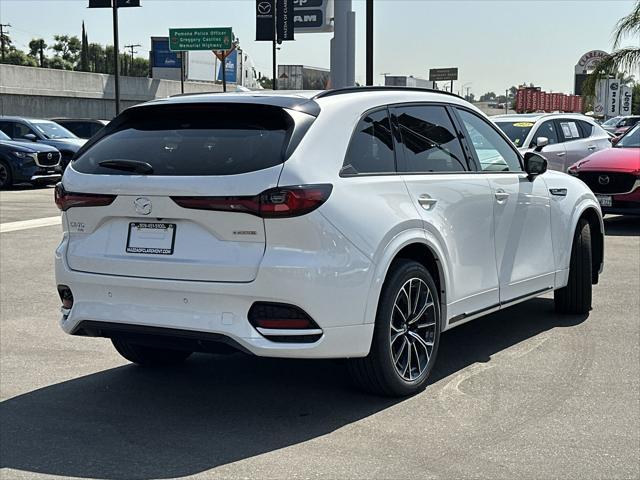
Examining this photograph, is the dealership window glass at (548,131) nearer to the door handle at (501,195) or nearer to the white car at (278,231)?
the door handle at (501,195)

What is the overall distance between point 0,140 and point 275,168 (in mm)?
19576

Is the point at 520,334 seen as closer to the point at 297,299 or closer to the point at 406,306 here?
the point at 406,306

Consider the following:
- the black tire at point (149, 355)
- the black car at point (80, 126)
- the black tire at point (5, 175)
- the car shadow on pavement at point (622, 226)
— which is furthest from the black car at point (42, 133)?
the black tire at point (149, 355)

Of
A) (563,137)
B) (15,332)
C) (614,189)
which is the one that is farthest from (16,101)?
(15,332)

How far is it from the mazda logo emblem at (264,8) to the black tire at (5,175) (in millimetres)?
20388

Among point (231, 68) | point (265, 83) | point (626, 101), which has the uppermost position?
point (265, 83)

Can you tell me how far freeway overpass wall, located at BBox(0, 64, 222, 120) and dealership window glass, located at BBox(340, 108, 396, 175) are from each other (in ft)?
134

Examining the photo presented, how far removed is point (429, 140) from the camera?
5.71 meters

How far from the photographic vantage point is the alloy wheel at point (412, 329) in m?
5.14

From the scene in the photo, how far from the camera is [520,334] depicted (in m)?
6.89

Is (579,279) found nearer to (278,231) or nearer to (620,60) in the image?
(278,231)

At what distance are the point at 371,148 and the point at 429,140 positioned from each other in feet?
2.31

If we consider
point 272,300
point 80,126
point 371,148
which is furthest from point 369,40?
point 272,300

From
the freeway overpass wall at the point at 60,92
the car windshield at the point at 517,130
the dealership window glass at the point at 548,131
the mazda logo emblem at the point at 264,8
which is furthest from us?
the freeway overpass wall at the point at 60,92
